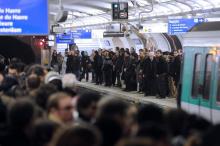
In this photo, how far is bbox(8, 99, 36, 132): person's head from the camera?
19.3 feet

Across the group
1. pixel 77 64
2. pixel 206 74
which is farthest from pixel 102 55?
pixel 206 74

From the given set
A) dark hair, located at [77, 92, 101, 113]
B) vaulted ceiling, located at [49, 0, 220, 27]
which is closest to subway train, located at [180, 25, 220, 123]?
dark hair, located at [77, 92, 101, 113]

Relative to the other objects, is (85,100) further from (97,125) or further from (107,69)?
(107,69)

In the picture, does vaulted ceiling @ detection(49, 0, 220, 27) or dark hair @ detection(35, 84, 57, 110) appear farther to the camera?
A: vaulted ceiling @ detection(49, 0, 220, 27)

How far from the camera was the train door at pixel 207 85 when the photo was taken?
44.5ft

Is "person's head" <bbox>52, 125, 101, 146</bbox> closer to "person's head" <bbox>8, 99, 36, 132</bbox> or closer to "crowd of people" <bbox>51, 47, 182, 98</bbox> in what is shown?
"person's head" <bbox>8, 99, 36, 132</bbox>

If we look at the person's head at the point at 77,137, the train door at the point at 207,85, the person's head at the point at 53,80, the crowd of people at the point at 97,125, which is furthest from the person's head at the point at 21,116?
the train door at the point at 207,85

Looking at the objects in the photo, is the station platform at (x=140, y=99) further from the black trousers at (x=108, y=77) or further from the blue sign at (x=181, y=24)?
the blue sign at (x=181, y=24)

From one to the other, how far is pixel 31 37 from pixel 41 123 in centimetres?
1282

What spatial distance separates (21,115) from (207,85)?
865 centimetres

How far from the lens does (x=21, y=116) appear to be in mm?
5902

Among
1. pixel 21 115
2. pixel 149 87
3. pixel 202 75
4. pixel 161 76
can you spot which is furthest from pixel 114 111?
pixel 149 87

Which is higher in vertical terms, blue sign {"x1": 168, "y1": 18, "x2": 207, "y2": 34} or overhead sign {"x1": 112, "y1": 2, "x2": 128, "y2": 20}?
overhead sign {"x1": 112, "y1": 2, "x2": 128, "y2": 20}

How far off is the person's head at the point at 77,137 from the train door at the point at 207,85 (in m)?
9.06
